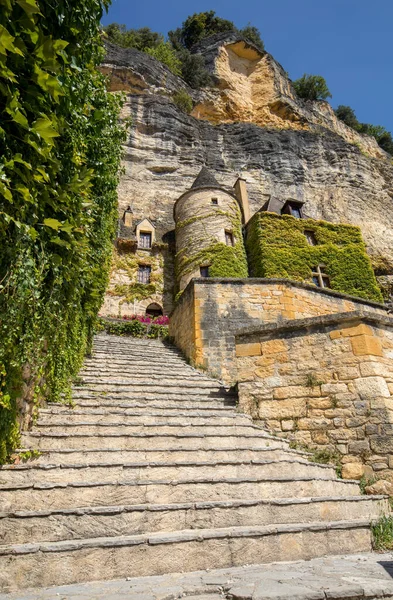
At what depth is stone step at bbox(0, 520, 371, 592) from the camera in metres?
2.40

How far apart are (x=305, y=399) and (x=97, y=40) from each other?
5.20m

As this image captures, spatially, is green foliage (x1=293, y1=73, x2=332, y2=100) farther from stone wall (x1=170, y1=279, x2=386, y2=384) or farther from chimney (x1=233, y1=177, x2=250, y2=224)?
stone wall (x1=170, y1=279, x2=386, y2=384)

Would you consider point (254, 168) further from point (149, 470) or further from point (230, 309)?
point (149, 470)

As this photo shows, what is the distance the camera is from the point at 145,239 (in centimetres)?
2291

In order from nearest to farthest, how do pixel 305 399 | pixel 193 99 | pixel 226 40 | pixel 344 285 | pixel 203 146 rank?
pixel 305 399 < pixel 344 285 < pixel 203 146 < pixel 193 99 < pixel 226 40

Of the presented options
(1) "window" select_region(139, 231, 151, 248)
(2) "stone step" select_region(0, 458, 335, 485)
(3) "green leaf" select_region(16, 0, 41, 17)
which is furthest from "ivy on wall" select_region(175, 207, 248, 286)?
(3) "green leaf" select_region(16, 0, 41, 17)

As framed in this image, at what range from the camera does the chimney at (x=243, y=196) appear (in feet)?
75.7

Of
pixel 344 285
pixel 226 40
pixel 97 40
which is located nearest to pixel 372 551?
pixel 97 40

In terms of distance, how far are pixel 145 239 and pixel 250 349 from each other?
18318 mm

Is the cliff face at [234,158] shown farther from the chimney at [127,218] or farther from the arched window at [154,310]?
the arched window at [154,310]

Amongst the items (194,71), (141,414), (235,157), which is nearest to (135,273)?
(235,157)

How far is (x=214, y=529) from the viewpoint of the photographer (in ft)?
9.87

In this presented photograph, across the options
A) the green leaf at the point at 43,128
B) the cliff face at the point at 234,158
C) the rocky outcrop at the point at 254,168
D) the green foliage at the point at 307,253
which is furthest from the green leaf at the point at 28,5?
the rocky outcrop at the point at 254,168

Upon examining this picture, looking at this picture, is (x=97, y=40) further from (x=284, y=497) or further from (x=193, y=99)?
(x=193, y=99)
